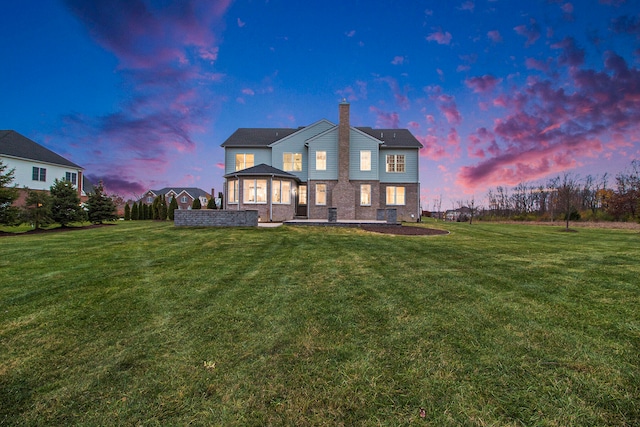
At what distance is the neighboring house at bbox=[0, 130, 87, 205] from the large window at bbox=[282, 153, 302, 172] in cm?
1953

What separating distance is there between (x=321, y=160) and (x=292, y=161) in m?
2.63

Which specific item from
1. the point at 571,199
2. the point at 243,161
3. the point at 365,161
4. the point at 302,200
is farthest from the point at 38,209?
the point at 571,199

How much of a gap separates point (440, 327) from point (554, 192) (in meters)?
39.5

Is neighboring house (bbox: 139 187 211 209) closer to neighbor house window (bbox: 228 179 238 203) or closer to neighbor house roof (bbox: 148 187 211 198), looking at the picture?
neighbor house roof (bbox: 148 187 211 198)

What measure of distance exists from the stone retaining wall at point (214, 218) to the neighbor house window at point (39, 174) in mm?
23140

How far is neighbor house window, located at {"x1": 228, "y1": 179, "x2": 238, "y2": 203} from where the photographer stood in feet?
60.8

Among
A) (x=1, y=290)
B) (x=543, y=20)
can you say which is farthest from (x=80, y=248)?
(x=543, y=20)

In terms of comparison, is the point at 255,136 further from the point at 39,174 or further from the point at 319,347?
the point at 319,347

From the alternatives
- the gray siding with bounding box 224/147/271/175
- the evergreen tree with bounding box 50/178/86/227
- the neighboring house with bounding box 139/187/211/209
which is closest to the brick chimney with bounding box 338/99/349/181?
the gray siding with bounding box 224/147/271/175

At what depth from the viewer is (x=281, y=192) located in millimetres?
18609

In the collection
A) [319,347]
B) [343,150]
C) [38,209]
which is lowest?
[319,347]

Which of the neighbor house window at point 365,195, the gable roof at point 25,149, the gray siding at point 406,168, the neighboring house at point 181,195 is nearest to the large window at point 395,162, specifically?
the gray siding at point 406,168

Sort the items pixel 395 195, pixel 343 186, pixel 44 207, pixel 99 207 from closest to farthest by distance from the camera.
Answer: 1. pixel 44 207
2. pixel 99 207
3. pixel 343 186
4. pixel 395 195

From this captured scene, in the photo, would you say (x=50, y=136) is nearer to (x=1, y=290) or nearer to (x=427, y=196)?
(x=1, y=290)
